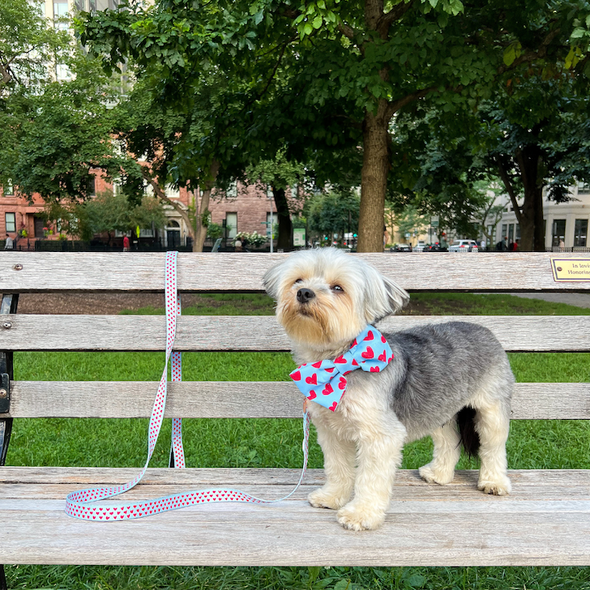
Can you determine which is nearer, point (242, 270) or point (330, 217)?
point (242, 270)

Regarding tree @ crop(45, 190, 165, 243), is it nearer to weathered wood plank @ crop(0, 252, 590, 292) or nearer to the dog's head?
weathered wood plank @ crop(0, 252, 590, 292)

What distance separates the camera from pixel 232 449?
163 inches

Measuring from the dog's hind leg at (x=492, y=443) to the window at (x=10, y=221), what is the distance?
200 feet

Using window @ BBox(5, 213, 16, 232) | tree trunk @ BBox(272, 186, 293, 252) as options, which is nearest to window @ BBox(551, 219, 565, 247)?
tree trunk @ BBox(272, 186, 293, 252)

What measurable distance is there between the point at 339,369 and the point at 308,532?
1.85ft

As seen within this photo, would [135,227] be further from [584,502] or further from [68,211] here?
[584,502]

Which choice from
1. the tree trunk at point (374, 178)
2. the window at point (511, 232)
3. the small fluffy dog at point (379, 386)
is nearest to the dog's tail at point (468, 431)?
the small fluffy dog at point (379, 386)

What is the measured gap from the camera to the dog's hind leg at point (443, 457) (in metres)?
2.52

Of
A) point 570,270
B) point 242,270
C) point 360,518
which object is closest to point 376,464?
point 360,518

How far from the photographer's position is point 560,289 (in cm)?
280

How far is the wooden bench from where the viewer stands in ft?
5.82

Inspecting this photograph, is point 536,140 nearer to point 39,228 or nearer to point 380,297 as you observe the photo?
point 380,297

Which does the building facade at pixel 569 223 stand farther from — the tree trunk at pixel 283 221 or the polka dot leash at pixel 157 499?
the polka dot leash at pixel 157 499

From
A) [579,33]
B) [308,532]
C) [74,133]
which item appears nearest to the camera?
[308,532]
